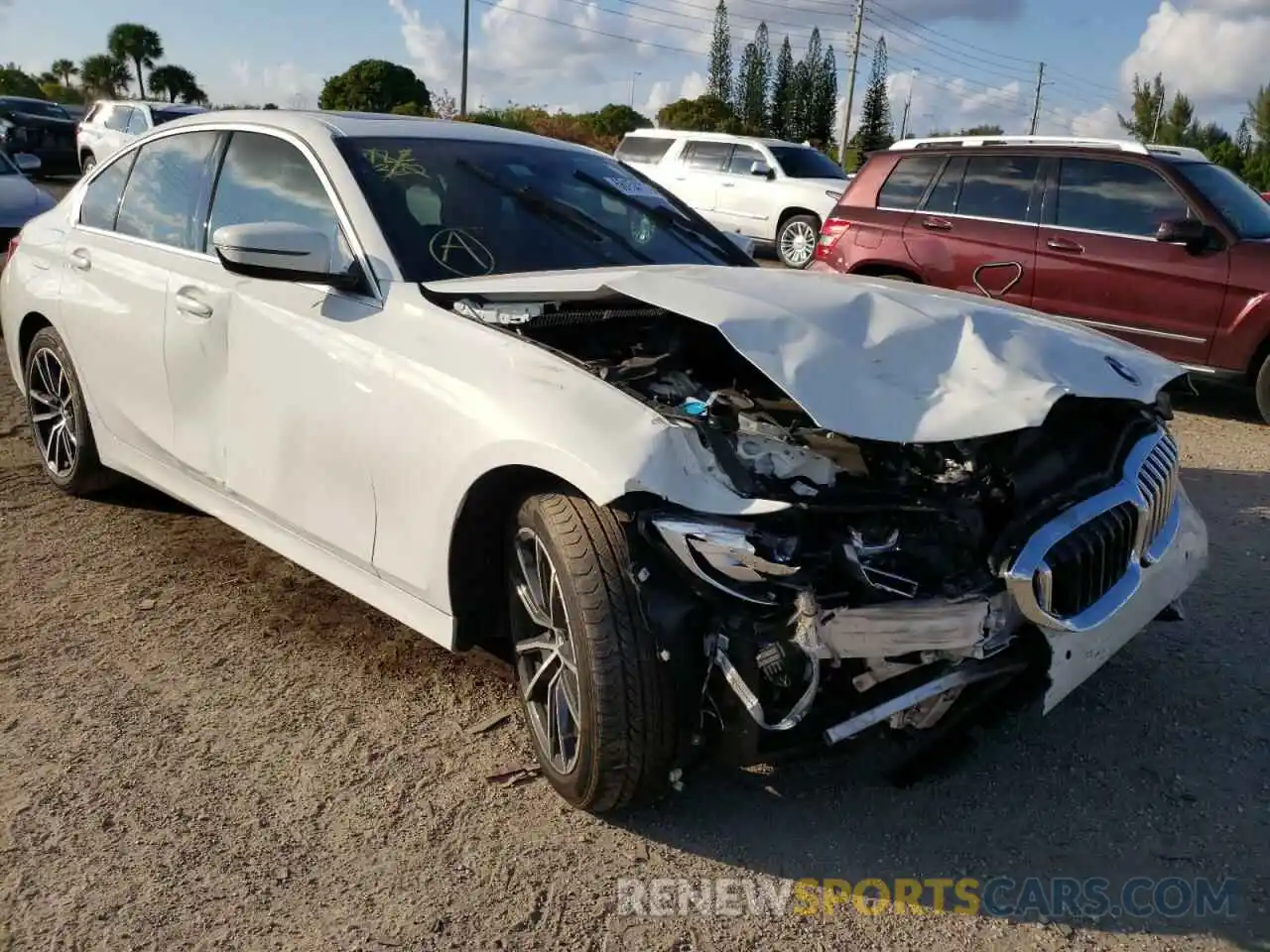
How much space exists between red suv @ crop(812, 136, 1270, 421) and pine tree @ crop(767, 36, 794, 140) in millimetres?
59516

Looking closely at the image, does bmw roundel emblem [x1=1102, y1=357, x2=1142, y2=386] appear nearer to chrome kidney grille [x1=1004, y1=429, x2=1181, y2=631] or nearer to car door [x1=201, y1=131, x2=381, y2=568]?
chrome kidney grille [x1=1004, y1=429, x2=1181, y2=631]

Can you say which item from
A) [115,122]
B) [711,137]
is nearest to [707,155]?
[711,137]

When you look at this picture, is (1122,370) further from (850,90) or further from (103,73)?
(103,73)

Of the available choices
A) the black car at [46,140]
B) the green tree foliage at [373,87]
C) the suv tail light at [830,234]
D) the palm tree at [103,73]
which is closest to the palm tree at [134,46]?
the palm tree at [103,73]

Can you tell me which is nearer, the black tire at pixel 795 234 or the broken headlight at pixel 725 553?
the broken headlight at pixel 725 553

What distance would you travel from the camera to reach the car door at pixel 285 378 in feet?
10.4

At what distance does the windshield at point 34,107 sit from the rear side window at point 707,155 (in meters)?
17.0

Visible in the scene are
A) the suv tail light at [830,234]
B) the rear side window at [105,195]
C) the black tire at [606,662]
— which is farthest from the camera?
the suv tail light at [830,234]

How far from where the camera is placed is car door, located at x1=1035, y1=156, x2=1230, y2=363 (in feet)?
23.6

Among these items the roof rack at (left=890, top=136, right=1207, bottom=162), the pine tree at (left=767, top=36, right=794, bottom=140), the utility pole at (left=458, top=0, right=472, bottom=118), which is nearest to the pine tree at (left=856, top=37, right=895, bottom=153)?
the pine tree at (left=767, top=36, right=794, bottom=140)

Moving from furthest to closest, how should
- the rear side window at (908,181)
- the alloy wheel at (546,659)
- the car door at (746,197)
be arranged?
the car door at (746,197), the rear side window at (908,181), the alloy wheel at (546,659)

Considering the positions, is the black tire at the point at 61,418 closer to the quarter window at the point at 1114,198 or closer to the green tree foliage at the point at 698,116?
the quarter window at the point at 1114,198

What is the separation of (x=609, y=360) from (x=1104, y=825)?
1.79 meters

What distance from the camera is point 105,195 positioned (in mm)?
4617
